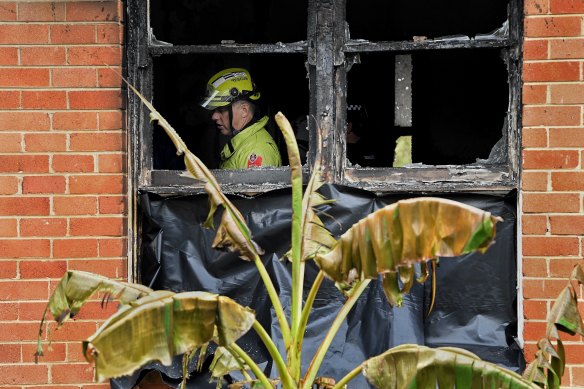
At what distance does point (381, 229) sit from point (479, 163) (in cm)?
203

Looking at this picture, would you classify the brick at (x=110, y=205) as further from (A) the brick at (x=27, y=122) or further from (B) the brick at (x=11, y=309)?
(B) the brick at (x=11, y=309)

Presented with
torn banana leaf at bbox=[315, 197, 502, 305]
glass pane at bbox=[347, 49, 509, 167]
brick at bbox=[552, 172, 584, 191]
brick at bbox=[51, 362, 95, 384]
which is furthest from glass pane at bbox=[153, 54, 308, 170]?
torn banana leaf at bbox=[315, 197, 502, 305]

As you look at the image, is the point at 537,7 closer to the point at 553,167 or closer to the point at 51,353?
the point at 553,167

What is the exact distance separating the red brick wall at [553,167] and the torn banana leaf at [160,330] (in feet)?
6.69

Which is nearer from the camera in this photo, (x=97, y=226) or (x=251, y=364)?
(x=251, y=364)

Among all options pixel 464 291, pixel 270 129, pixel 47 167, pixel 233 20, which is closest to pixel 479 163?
pixel 464 291

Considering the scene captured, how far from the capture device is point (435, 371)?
374 cm

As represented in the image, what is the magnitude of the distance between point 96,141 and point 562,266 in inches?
103

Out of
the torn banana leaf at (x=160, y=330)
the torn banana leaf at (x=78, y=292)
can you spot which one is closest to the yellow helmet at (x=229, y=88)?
the torn banana leaf at (x=78, y=292)

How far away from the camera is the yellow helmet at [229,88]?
6109 millimetres

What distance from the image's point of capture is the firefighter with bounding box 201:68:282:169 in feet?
19.2

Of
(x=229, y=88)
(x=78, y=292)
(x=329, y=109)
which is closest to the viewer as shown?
(x=78, y=292)

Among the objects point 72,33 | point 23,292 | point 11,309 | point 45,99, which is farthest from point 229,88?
point 11,309

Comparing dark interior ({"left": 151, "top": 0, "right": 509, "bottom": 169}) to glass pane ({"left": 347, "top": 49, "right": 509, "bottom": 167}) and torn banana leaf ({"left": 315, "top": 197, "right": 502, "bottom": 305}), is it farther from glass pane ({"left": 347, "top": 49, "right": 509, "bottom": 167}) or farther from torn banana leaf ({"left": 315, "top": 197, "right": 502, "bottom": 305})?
torn banana leaf ({"left": 315, "top": 197, "right": 502, "bottom": 305})
